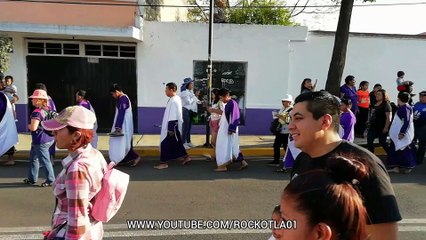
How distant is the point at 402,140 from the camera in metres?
8.01

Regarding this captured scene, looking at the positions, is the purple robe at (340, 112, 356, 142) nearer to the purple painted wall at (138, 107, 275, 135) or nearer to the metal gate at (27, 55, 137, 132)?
the purple painted wall at (138, 107, 275, 135)

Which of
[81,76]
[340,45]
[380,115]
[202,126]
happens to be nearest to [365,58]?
[340,45]

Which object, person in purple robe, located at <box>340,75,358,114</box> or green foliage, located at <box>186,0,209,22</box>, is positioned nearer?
person in purple robe, located at <box>340,75,358,114</box>

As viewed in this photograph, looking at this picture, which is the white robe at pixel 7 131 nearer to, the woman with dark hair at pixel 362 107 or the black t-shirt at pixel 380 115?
the black t-shirt at pixel 380 115

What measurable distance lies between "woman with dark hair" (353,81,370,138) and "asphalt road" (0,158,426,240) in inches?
139

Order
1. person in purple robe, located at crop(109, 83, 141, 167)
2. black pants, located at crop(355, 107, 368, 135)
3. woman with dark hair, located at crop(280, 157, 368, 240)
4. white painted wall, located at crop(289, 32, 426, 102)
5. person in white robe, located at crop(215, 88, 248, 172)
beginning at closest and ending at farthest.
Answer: woman with dark hair, located at crop(280, 157, 368, 240), person in white robe, located at crop(215, 88, 248, 172), person in purple robe, located at crop(109, 83, 141, 167), black pants, located at crop(355, 107, 368, 135), white painted wall, located at crop(289, 32, 426, 102)

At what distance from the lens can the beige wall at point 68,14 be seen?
1147 cm

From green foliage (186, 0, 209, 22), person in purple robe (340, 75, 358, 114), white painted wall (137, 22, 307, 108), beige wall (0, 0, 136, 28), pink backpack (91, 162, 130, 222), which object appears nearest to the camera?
pink backpack (91, 162, 130, 222)

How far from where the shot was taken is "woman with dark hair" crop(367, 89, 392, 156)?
8555mm

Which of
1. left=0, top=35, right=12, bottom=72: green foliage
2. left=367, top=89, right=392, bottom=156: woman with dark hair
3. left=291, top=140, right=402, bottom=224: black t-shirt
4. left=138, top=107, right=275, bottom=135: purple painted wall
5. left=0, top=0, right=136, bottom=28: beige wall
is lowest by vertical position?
left=138, top=107, right=275, bottom=135: purple painted wall

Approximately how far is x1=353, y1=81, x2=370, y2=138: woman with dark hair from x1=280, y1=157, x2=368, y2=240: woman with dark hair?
1088 cm

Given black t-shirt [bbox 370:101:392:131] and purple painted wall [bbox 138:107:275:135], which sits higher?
black t-shirt [bbox 370:101:392:131]

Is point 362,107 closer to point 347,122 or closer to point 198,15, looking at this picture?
point 347,122

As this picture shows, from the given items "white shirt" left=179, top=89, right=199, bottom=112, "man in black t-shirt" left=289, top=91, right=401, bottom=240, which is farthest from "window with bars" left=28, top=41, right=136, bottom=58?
"man in black t-shirt" left=289, top=91, right=401, bottom=240
